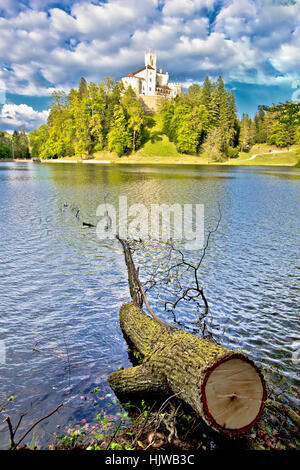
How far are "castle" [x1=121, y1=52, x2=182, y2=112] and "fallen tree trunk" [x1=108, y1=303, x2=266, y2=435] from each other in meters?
158

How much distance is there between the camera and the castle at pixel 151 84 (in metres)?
150

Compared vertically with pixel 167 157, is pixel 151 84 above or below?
above

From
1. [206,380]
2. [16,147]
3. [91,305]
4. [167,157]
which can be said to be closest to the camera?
[206,380]

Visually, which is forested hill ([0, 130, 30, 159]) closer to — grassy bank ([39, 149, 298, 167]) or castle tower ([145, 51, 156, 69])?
grassy bank ([39, 149, 298, 167])

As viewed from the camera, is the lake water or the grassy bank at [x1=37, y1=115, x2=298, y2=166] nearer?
the lake water

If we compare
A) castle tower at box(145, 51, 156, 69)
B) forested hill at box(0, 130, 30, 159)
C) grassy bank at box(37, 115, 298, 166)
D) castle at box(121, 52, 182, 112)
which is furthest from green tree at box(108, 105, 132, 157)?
castle tower at box(145, 51, 156, 69)

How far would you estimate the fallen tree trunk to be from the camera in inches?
155

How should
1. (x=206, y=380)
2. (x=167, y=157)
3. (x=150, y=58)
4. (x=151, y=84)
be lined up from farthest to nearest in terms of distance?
(x=150, y=58), (x=151, y=84), (x=167, y=157), (x=206, y=380)

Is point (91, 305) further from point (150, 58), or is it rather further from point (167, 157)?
point (150, 58)

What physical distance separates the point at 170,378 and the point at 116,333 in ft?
10.8

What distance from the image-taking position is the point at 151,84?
6294 inches

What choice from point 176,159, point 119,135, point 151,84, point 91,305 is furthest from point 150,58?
point 91,305

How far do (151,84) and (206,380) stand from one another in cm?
17716

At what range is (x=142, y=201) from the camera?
29.7 metres
